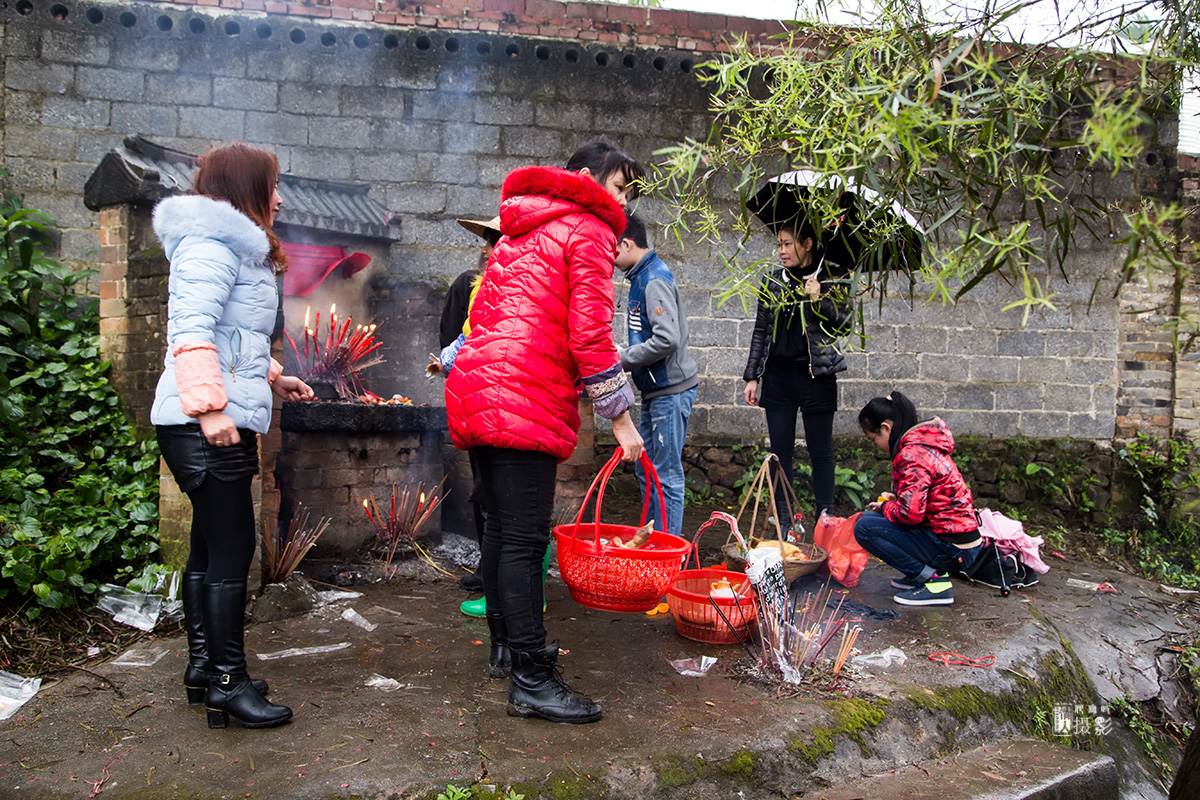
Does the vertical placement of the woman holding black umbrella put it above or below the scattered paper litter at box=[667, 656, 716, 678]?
above

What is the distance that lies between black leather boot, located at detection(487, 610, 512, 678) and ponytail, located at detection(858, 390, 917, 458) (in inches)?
98.0

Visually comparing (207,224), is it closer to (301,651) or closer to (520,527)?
(520,527)

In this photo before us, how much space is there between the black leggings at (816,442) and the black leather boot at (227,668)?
3309 millimetres

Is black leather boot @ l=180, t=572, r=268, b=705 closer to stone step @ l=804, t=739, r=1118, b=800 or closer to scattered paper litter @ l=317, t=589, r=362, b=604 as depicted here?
scattered paper litter @ l=317, t=589, r=362, b=604

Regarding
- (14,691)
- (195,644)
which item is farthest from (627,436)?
(14,691)

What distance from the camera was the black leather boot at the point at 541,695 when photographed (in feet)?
8.88

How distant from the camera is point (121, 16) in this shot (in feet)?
20.1

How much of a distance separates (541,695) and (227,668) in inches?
39.6

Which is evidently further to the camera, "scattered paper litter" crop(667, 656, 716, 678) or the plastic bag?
the plastic bag

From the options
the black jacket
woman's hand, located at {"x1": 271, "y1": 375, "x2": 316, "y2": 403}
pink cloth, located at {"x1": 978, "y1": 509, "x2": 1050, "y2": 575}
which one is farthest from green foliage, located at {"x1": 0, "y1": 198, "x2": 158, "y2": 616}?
pink cloth, located at {"x1": 978, "y1": 509, "x2": 1050, "y2": 575}

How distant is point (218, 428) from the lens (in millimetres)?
2465

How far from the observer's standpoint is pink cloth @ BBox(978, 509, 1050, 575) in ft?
16.0

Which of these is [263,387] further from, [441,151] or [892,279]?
[892,279]

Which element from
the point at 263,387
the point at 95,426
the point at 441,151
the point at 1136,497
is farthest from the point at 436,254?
the point at 1136,497
